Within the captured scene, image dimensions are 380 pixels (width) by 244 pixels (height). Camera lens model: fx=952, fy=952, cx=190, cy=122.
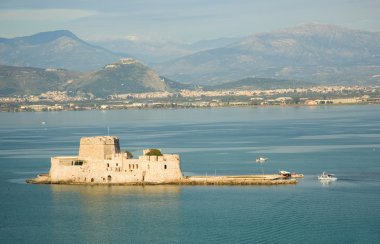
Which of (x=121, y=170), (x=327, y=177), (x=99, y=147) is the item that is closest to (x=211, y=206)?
(x=121, y=170)

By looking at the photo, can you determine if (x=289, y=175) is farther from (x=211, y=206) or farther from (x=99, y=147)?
(x=99, y=147)

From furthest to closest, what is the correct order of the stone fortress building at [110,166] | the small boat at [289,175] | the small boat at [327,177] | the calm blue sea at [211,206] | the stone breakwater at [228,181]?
the small boat at [289,175]
the small boat at [327,177]
the stone breakwater at [228,181]
the stone fortress building at [110,166]
the calm blue sea at [211,206]

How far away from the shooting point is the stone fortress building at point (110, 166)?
5150cm

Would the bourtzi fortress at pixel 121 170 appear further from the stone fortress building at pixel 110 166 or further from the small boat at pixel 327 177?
the small boat at pixel 327 177

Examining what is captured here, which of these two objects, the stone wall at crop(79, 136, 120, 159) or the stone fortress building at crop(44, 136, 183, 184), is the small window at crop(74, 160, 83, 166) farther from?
the stone wall at crop(79, 136, 120, 159)

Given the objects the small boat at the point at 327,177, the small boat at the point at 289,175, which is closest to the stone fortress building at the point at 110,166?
the small boat at the point at 289,175

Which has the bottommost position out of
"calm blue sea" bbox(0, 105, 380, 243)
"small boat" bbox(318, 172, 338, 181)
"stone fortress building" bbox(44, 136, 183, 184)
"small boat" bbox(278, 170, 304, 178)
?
"calm blue sea" bbox(0, 105, 380, 243)

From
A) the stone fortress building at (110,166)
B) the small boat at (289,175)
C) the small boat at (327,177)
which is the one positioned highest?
the stone fortress building at (110,166)

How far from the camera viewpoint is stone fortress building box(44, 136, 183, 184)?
169 feet

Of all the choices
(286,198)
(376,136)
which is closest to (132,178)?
(286,198)

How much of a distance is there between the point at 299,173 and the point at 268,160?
9.94 m

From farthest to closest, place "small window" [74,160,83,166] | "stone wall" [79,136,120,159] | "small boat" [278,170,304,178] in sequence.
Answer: "small boat" [278,170,304,178] < "small window" [74,160,83,166] < "stone wall" [79,136,120,159]

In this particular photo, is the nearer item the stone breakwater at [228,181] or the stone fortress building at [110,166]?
the stone fortress building at [110,166]

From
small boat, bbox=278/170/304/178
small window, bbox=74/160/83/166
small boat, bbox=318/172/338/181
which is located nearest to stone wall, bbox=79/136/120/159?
small window, bbox=74/160/83/166
